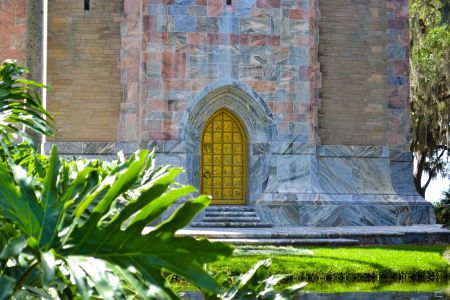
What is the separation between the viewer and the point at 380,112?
2216cm

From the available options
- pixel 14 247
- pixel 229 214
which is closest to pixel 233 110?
pixel 229 214

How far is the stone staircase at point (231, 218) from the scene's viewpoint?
63.7 ft

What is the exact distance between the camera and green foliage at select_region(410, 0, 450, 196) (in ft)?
84.9

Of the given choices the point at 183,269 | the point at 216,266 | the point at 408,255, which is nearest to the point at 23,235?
the point at 183,269

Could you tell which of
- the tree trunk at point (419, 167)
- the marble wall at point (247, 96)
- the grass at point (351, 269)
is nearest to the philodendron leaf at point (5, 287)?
the grass at point (351, 269)

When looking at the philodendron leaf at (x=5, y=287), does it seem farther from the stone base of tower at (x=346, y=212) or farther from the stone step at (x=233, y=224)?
the stone base of tower at (x=346, y=212)

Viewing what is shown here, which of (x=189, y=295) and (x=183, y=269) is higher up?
(x=183, y=269)

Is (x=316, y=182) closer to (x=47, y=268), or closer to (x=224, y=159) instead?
(x=224, y=159)

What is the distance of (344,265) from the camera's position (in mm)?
13344

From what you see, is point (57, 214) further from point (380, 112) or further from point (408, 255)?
point (380, 112)

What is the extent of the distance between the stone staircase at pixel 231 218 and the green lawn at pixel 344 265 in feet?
14.8

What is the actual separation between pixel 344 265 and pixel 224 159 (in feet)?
26.4

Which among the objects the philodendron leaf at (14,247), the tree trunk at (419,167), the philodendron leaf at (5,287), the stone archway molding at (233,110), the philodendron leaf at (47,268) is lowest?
the tree trunk at (419,167)

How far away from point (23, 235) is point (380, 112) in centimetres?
2027
